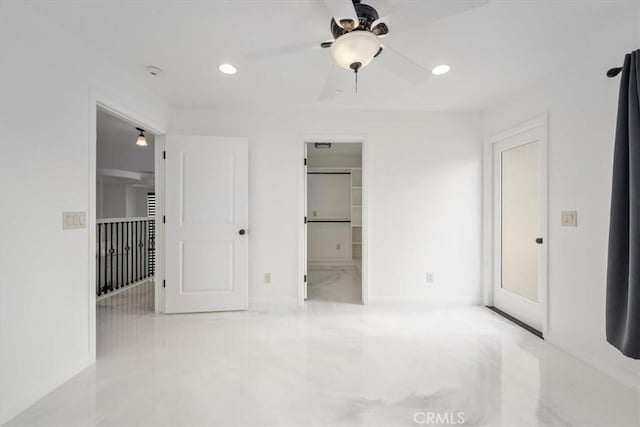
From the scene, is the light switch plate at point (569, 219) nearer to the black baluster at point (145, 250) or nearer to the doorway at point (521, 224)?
the doorway at point (521, 224)

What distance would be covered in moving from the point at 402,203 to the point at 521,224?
3.98 ft

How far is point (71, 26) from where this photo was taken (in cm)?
168

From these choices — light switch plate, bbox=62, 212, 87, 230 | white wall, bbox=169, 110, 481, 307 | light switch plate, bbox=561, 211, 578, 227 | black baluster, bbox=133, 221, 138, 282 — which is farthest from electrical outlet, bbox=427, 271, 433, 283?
black baluster, bbox=133, 221, 138, 282

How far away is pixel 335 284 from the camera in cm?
409

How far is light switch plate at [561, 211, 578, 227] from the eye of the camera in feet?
6.66

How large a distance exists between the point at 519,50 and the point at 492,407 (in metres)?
2.42

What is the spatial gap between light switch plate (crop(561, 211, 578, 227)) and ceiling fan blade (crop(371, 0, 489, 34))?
178 centimetres

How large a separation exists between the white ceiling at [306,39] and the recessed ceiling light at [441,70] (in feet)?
0.20

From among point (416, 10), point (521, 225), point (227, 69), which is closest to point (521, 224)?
point (521, 225)

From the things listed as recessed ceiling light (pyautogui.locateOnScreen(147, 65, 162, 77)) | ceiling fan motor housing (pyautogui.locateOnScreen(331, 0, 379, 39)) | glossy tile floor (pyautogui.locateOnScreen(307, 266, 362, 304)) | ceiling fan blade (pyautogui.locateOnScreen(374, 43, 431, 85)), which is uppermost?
recessed ceiling light (pyautogui.locateOnScreen(147, 65, 162, 77))

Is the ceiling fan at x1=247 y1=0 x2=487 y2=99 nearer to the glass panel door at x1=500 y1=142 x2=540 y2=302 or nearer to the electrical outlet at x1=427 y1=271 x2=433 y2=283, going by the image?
the glass panel door at x1=500 y1=142 x2=540 y2=302

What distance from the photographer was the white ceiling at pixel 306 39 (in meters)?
1.51

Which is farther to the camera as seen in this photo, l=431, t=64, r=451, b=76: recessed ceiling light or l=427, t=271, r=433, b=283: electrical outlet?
l=427, t=271, r=433, b=283: electrical outlet

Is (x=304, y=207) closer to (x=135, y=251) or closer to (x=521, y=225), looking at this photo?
(x=521, y=225)
